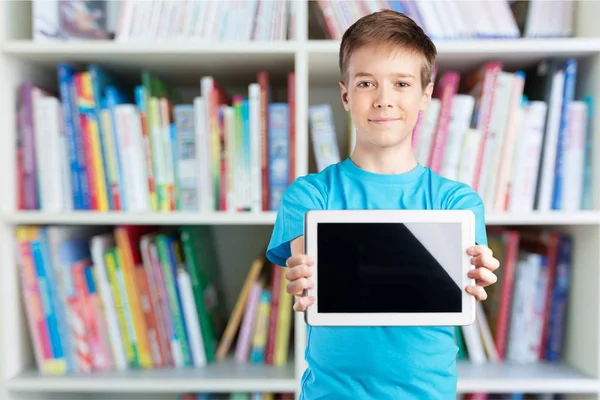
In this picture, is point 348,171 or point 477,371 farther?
point 477,371

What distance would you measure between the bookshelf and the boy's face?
318 mm

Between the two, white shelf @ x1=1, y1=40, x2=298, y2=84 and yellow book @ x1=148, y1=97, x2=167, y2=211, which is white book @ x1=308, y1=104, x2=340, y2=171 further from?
yellow book @ x1=148, y1=97, x2=167, y2=211

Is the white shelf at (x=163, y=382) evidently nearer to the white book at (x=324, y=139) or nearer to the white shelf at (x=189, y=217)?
the white shelf at (x=189, y=217)

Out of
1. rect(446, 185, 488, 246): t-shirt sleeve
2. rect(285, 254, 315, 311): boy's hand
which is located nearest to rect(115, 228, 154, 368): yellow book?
rect(285, 254, 315, 311): boy's hand

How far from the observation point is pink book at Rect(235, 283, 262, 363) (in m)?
1.26

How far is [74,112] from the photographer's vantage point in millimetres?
1207

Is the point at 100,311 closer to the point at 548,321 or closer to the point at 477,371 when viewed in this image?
the point at 477,371

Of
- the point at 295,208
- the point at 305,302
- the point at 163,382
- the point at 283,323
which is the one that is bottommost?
the point at 163,382

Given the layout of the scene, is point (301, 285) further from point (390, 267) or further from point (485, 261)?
point (485, 261)

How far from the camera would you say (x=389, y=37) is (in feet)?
2.74

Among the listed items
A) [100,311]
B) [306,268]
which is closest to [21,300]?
[100,311]

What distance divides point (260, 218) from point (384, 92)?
444 millimetres

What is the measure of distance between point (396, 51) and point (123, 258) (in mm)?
762

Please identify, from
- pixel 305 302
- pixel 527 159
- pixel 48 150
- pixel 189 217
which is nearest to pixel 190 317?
pixel 189 217
